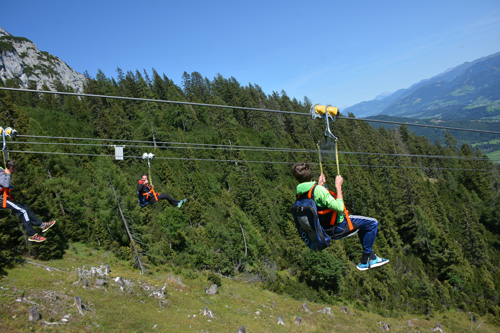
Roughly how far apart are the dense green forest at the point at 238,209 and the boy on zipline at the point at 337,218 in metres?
15.6

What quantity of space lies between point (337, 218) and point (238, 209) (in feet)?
143

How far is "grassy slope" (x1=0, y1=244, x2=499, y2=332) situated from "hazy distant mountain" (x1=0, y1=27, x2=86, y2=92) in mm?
120615

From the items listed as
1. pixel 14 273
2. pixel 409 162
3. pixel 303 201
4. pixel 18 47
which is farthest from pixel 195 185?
pixel 18 47

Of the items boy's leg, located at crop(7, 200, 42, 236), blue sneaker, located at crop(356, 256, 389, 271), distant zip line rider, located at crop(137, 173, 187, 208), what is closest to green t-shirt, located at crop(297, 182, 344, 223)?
blue sneaker, located at crop(356, 256, 389, 271)

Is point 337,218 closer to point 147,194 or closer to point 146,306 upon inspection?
point 147,194

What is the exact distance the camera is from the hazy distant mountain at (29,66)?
132m

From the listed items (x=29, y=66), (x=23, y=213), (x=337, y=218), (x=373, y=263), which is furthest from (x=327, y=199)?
(x=29, y=66)

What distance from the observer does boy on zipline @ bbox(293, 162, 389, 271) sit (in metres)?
5.43

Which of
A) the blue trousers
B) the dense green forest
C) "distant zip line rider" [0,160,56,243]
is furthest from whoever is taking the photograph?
the dense green forest

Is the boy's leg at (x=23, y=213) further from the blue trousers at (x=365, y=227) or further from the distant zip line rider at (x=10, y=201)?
the blue trousers at (x=365, y=227)

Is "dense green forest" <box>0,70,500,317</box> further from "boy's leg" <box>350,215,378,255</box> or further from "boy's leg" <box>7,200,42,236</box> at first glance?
"boy's leg" <box>350,215,378,255</box>

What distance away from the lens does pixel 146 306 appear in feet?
80.6

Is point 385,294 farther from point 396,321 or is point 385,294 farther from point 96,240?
point 96,240


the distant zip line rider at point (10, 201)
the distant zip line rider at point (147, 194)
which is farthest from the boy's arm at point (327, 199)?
the distant zip line rider at point (147, 194)
